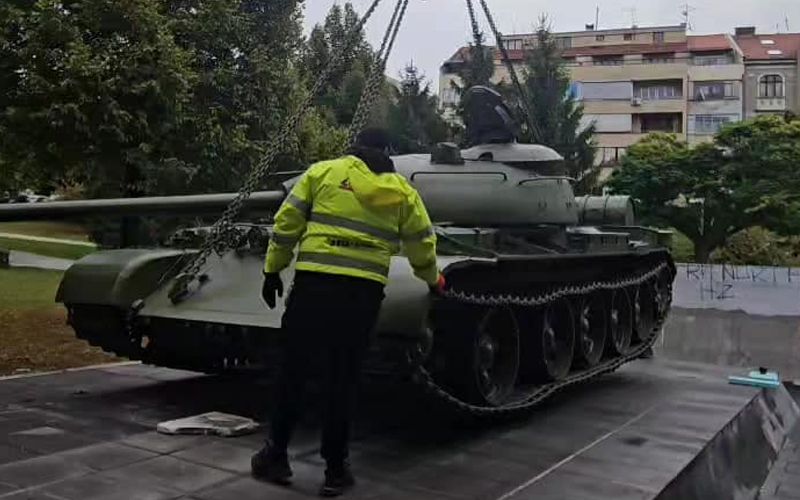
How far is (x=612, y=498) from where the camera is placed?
449cm

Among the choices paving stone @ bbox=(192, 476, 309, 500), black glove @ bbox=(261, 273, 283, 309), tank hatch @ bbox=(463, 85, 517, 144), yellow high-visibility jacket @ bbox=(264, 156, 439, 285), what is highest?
tank hatch @ bbox=(463, 85, 517, 144)

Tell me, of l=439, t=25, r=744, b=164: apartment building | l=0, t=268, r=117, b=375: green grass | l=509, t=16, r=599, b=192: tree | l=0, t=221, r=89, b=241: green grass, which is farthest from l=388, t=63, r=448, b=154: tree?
l=439, t=25, r=744, b=164: apartment building

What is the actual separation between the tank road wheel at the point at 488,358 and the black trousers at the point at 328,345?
1.37 m

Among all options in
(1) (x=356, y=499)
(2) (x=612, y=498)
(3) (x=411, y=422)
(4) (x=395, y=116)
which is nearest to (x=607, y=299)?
(3) (x=411, y=422)

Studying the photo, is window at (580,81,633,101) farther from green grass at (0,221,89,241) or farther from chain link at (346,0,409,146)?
chain link at (346,0,409,146)

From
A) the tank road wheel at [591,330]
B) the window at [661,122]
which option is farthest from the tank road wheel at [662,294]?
the window at [661,122]

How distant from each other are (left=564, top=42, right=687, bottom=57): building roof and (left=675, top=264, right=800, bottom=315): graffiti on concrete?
31.7 metres

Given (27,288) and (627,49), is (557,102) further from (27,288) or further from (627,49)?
(627,49)

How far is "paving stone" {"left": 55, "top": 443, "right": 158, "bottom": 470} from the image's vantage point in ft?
15.7

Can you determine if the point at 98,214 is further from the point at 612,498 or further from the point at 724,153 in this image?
the point at 724,153

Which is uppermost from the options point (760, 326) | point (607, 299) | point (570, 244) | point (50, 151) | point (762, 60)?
point (762, 60)

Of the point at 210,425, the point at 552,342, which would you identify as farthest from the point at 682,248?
the point at 210,425

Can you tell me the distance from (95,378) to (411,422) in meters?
3.02

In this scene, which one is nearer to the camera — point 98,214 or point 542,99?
point 98,214
